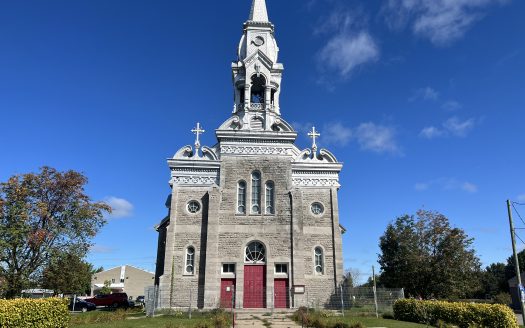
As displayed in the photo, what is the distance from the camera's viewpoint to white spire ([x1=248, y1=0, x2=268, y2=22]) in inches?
1393

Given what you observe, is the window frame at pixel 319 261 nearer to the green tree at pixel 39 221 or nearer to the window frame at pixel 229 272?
the window frame at pixel 229 272

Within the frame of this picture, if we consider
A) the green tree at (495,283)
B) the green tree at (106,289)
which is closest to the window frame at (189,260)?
the green tree at (106,289)

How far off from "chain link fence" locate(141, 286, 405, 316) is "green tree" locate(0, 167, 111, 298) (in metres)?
6.46

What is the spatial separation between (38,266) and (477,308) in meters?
24.3

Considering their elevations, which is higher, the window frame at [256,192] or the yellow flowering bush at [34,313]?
the window frame at [256,192]

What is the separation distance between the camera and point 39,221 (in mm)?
24547

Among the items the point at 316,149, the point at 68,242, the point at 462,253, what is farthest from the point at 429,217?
the point at 68,242

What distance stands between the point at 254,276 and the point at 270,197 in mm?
5544

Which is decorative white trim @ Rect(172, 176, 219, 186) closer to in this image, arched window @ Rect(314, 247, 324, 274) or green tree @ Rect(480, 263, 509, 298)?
arched window @ Rect(314, 247, 324, 274)

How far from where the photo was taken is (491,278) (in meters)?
72.6

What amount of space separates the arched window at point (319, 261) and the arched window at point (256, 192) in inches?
192

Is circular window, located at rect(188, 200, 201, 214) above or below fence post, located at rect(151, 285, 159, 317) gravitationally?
above

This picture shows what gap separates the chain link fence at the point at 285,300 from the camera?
23562 mm

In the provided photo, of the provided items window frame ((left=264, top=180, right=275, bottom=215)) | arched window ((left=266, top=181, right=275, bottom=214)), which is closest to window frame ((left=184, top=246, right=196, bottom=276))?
window frame ((left=264, top=180, right=275, bottom=215))
